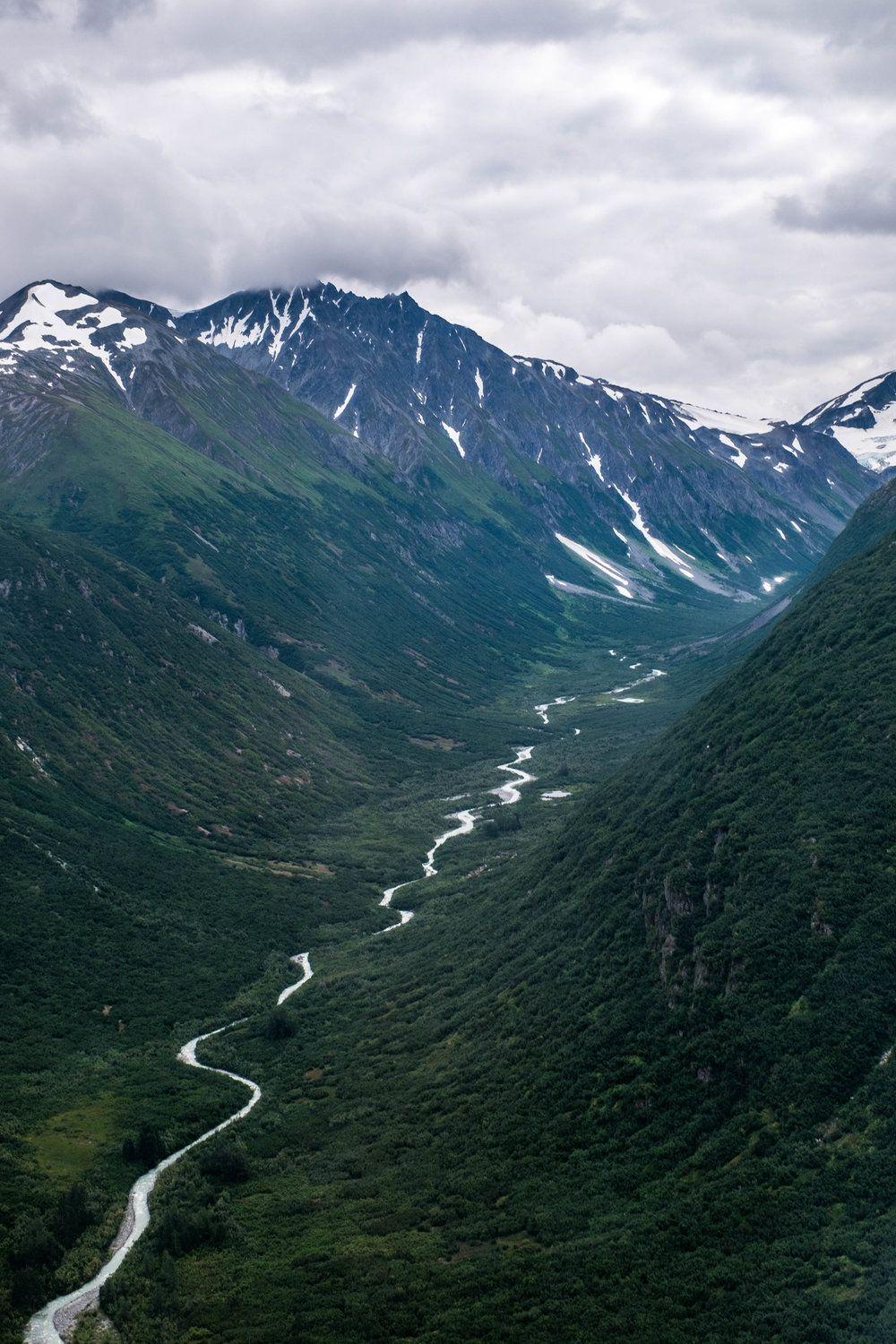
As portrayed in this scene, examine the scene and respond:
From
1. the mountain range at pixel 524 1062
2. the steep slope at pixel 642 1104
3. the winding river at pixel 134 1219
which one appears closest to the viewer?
the steep slope at pixel 642 1104

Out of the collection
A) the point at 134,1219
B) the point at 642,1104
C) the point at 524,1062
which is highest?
the point at 134,1219

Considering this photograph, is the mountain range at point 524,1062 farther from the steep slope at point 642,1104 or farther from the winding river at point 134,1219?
the winding river at point 134,1219

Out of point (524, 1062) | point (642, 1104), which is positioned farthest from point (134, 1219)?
point (642, 1104)

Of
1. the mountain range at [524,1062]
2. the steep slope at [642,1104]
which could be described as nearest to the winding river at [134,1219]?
the mountain range at [524,1062]

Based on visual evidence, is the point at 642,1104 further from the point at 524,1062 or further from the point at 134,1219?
the point at 134,1219

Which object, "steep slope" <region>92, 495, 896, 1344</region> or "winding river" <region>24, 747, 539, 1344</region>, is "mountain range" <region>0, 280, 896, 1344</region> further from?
"winding river" <region>24, 747, 539, 1344</region>

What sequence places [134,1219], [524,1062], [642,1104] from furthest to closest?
[524,1062] < [134,1219] < [642,1104]

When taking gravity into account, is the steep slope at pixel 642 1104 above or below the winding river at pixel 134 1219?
below

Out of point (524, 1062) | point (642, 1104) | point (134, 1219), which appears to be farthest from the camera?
point (524, 1062)

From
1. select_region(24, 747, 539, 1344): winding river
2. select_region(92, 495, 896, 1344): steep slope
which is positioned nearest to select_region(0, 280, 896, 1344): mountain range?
select_region(92, 495, 896, 1344): steep slope
